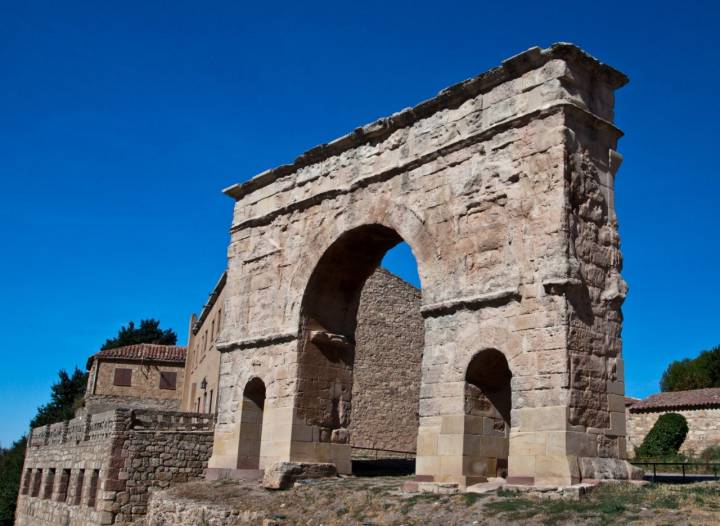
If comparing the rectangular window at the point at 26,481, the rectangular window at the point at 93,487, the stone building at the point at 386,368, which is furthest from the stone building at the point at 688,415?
the rectangular window at the point at 26,481

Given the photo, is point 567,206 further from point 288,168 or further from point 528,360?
point 288,168

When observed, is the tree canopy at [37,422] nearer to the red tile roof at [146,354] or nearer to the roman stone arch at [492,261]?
the red tile roof at [146,354]

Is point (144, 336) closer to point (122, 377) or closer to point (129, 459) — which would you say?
point (122, 377)

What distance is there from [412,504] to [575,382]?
98.4 inches

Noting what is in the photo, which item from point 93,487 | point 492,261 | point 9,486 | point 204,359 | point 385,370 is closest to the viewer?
point 492,261

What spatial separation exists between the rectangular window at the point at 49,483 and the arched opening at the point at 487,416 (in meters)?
15.4

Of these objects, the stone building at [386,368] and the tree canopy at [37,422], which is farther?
the tree canopy at [37,422]

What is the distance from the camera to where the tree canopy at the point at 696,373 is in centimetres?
4138

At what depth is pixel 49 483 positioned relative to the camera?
22.2m

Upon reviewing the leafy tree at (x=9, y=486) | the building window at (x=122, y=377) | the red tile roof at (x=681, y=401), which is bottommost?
the leafy tree at (x=9, y=486)

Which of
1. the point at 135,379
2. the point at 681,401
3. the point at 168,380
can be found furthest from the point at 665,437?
the point at 135,379

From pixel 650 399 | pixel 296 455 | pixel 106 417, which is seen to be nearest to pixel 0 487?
pixel 106 417

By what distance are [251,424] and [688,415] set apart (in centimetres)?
1664

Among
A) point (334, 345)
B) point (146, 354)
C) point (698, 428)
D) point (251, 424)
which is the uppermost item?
point (146, 354)
